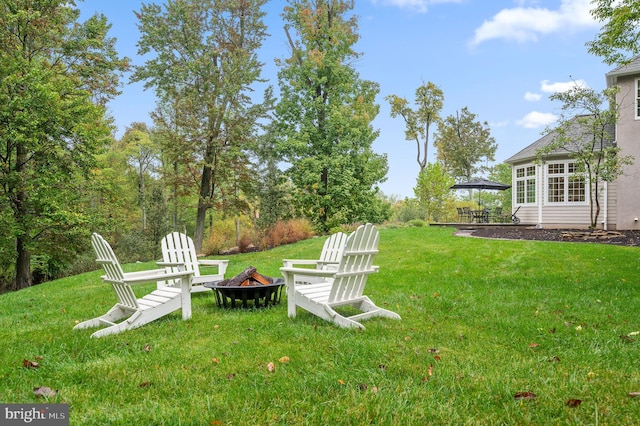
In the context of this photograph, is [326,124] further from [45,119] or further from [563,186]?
[45,119]

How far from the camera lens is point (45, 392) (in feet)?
8.19

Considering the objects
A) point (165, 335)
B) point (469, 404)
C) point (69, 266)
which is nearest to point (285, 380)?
point (469, 404)

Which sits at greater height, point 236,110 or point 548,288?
point 236,110

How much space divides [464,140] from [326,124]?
16.9 m

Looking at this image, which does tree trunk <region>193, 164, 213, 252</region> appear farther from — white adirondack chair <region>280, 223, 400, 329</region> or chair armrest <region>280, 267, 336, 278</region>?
chair armrest <region>280, 267, 336, 278</region>

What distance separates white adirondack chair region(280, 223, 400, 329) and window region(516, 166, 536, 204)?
15.2 metres

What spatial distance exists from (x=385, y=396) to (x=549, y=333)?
2216 mm

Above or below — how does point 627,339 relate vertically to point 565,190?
below

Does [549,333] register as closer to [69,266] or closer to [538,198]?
[538,198]

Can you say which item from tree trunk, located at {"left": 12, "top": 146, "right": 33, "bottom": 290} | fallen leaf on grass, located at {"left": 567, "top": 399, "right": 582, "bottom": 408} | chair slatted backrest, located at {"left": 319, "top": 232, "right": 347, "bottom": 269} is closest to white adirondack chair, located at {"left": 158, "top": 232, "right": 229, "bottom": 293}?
chair slatted backrest, located at {"left": 319, "top": 232, "right": 347, "bottom": 269}

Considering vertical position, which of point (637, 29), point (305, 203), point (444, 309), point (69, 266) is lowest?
point (69, 266)

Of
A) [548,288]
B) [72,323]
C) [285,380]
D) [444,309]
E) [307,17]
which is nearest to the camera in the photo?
[285,380]

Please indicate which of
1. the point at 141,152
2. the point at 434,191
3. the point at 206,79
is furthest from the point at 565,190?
the point at 141,152

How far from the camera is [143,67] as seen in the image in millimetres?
17109
